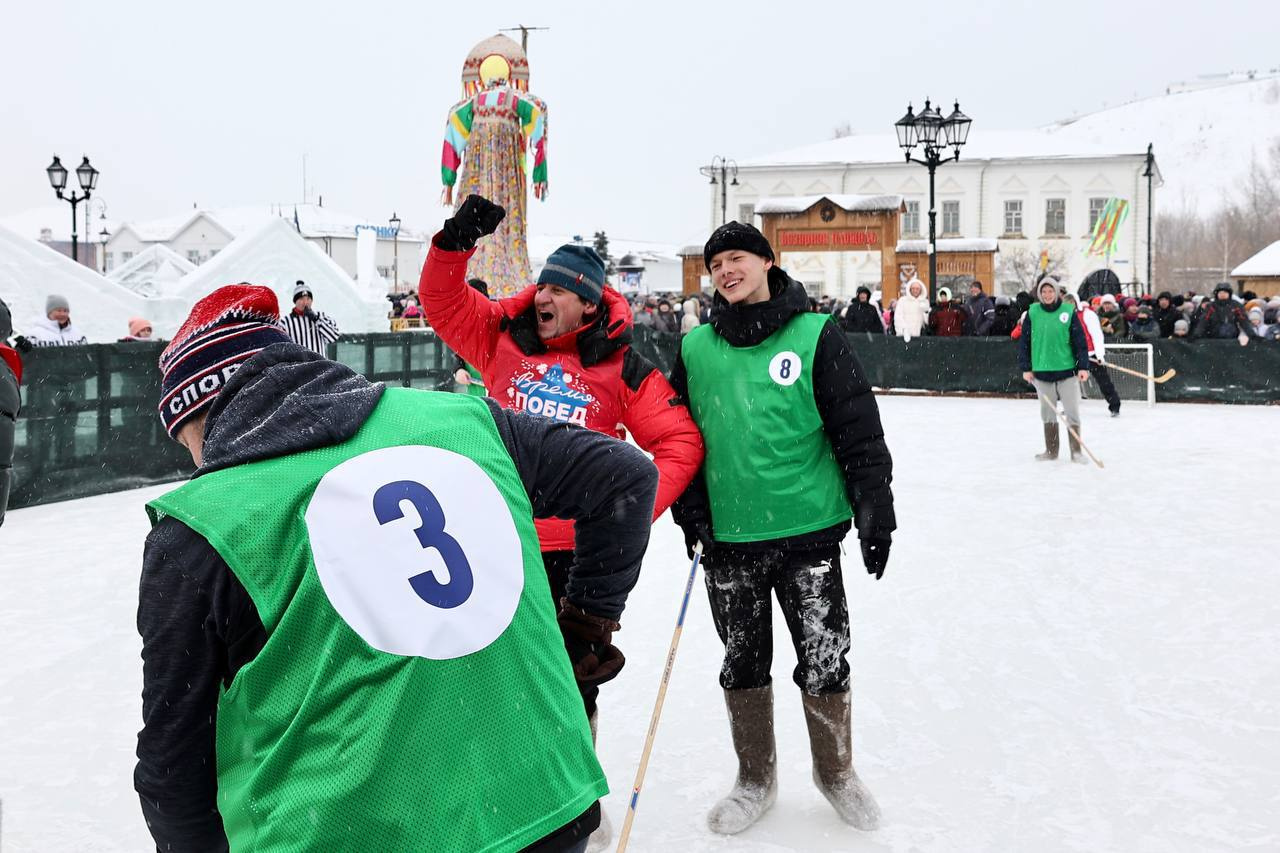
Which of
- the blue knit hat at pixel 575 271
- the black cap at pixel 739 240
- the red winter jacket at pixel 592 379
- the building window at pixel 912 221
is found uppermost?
the building window at pixel 912 221

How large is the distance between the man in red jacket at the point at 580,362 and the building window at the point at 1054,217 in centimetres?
5152

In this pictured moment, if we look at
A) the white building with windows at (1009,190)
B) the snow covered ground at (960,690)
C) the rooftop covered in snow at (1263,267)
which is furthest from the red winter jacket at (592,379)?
the white building with windows at (1009,190)

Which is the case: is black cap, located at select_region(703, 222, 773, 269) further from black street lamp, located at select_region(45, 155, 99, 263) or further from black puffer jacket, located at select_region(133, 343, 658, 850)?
black street lamp, located at select_region(45, 155, 99, 263)

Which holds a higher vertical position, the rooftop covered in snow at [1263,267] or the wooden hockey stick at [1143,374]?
the rooftop covered in snow at [1263,267]

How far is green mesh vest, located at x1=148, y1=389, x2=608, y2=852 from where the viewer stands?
57.6 inches

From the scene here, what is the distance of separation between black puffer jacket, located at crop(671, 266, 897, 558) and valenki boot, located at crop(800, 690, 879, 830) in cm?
49

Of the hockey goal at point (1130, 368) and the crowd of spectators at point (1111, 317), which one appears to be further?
the crowd of spectators at point (1111, 317)

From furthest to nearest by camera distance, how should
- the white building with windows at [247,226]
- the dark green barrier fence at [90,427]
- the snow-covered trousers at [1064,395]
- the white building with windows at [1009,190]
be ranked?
the white building with windows at [247,226], the white building with windows at [1009,190], the snow-covered trousers at [1064,395], the dark green barrier fence at [90,427]

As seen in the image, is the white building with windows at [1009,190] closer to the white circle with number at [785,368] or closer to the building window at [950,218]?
the building window at [950,218]

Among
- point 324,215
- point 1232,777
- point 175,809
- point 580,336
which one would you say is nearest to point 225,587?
point 175,809

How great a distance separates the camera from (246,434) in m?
1.53

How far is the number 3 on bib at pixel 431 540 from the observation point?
1.50 metres

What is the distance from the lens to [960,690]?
195 inches

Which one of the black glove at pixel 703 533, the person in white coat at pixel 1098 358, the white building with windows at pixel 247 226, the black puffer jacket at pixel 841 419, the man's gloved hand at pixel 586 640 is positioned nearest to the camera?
the man's gloved hand at pixel 586 640
